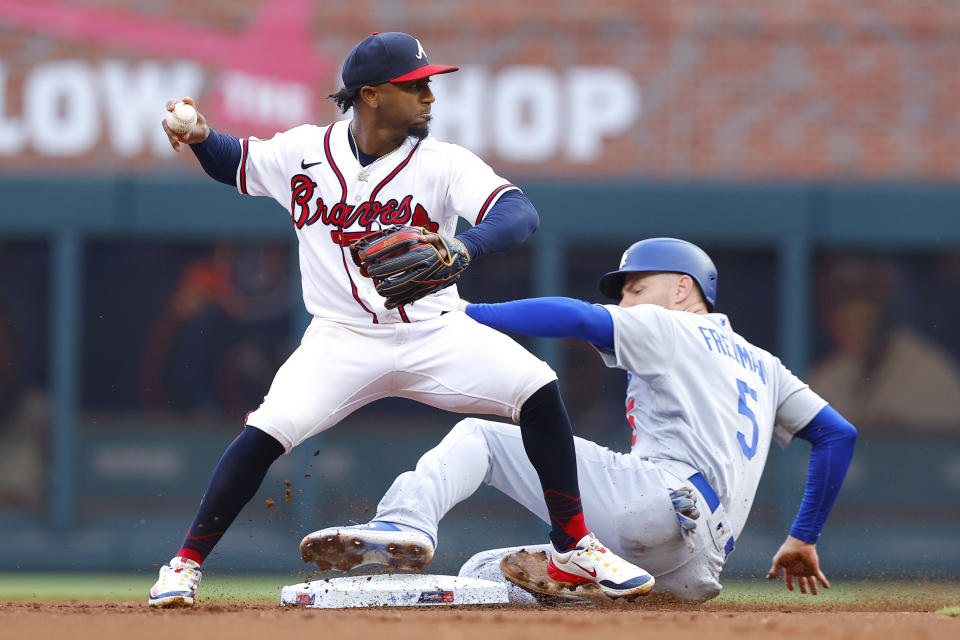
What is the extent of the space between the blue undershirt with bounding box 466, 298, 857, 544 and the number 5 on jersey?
30 centimetres

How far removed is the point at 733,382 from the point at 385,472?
451cm

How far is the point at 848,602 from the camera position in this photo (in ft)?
16.9

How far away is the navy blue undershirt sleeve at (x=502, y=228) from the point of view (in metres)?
3.79

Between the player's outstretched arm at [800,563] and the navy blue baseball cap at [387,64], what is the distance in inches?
74.5

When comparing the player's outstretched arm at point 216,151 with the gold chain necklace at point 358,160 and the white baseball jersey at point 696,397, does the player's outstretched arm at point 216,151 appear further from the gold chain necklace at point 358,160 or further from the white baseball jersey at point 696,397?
the white baseball jersey at point 696,397

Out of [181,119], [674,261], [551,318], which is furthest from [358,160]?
[674,261]

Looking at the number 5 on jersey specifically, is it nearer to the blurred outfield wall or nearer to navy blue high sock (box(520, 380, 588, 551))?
navy blue high sock (box(520, 380, 588, 551))

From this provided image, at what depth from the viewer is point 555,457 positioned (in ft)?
13.0

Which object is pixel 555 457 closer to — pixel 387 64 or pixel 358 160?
pixel 358 160

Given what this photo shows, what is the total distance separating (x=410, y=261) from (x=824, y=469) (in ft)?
5.53

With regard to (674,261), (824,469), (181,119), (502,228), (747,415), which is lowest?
(824,469)

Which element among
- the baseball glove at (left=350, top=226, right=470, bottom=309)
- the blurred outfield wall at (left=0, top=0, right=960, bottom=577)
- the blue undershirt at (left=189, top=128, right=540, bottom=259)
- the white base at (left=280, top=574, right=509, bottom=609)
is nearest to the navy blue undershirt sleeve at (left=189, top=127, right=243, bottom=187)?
the blue undershirt at (left=189, top=128, right=540, bottom=259)

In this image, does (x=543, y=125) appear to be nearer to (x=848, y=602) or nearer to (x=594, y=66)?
(x=594, y=66)

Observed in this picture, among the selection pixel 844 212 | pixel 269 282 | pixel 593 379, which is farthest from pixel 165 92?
pixel 844 212
